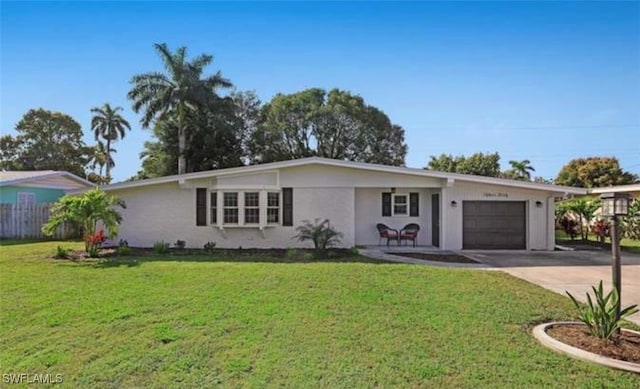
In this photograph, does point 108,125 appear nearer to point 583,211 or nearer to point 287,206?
point 287,206

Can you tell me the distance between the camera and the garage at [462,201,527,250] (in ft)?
46.4

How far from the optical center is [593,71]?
12742mm

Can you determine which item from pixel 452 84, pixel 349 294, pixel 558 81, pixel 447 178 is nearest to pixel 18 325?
pixel 349 294

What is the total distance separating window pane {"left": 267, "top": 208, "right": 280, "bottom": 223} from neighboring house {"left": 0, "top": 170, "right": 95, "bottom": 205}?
36.2 feet

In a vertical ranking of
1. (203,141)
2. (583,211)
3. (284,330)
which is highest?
(203,141)

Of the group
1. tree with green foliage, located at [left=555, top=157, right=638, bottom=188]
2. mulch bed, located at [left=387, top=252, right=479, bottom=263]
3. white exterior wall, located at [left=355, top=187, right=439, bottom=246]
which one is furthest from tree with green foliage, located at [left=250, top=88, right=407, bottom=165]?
mulch bed, located at [left=387, top=252, right=479, bottom=263]

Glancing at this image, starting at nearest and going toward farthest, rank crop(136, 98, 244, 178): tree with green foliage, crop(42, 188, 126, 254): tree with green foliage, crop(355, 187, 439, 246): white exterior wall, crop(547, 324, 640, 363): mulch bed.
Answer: crop(547, 324, 640, 363): mulch bed, crop(42, 188, 126, 254): tree with green foliage, crop(355, 187, 439, 246): white exterior wall, crop(136, 98, 244, 178): tree with green foliage

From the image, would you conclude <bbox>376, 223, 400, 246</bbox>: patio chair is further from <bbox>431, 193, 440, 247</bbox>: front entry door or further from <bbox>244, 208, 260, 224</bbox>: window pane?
<bbox>244, 208, 260, 224</bbox>: window pane

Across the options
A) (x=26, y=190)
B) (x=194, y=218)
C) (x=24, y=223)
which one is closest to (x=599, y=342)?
(x=194, y=218)

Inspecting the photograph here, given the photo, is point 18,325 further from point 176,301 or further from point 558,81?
point 558,81

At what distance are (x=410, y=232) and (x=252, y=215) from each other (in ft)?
19.1

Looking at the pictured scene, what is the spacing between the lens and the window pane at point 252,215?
45.8ft

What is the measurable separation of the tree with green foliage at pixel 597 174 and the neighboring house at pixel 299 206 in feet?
79.4

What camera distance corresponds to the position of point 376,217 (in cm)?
1520
